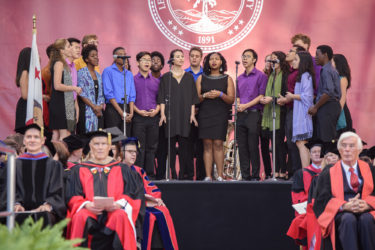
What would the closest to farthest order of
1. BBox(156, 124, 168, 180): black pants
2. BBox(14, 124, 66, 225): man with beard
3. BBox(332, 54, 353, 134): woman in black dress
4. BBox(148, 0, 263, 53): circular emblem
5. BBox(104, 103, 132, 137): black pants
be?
BBox(14, 124, 66, 225): man with beard → BBox(332, 54, 353, 134): woman in black dress → BBox(104, 103, 132, 137): black pants → BBox(156, 124, 168, 180): black pants → BBox(148, 0, 263, 53): circular emblem

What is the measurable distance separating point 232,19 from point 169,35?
971mm

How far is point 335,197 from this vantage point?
612 cm

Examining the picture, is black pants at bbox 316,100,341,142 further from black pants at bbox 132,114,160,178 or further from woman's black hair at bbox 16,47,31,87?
woman's black hair at bbox 16,47,31,87

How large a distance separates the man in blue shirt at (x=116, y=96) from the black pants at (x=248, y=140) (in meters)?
1.36

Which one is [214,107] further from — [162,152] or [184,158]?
[162,152]

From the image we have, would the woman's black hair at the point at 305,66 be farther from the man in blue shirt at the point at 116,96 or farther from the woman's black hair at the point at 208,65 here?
the man in blue shirt at the point at 116,96

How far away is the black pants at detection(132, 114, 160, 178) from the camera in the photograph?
8383mm

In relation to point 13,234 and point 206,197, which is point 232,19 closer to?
point 206,197

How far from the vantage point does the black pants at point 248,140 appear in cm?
840

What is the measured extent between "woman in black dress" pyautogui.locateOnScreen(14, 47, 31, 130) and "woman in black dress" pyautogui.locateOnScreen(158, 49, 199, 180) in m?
1.65

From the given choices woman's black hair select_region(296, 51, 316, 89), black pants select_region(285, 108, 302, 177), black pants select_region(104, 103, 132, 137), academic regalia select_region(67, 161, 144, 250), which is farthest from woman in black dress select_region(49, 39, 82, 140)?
woman's black hair select_region(296, 51, 316, 89)

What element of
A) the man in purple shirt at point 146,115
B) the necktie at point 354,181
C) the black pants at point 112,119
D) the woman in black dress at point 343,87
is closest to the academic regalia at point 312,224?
the necktie at point 354,181

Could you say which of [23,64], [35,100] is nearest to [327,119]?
[35,100]

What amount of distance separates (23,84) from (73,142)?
163 centimetres
